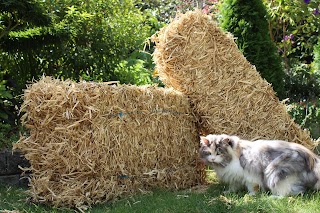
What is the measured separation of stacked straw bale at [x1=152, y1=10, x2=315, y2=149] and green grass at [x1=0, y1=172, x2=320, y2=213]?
2.62 ft

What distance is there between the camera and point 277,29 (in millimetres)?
7848

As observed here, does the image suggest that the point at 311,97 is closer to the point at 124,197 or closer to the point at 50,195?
the point at 124,197

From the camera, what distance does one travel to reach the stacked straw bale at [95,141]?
3.89 metres

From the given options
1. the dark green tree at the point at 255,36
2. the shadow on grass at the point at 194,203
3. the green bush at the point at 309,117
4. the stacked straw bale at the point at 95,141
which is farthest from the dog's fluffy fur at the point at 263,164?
the green bush at the point at 309,117

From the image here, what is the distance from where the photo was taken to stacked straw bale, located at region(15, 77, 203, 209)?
389cm

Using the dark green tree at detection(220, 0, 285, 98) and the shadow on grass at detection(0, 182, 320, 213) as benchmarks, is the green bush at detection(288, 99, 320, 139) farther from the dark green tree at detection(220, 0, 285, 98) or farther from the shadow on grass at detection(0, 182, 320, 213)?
the shadow on grass at detection(0, 182, 320, 213)

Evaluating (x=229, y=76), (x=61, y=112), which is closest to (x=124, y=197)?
(x=61, y=112)

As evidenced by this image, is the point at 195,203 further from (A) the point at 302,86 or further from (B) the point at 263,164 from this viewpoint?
(A) the point at 302,86

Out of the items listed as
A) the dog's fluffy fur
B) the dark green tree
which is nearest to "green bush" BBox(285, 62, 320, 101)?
the dark green tree

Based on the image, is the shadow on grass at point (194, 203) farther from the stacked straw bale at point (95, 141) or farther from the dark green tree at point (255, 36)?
the dark green tree at point (255, 36)

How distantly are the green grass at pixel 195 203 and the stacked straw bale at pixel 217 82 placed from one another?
31.4 inches

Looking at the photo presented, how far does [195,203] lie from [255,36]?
267 centimetres

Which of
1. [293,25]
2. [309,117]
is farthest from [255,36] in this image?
[293,25]

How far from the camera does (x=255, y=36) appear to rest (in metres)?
5.71
